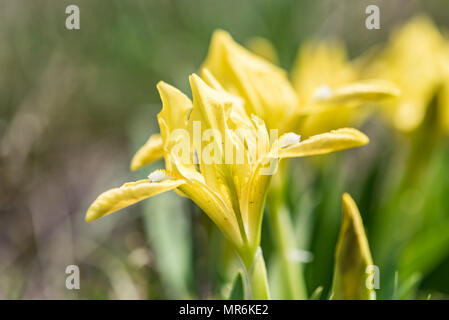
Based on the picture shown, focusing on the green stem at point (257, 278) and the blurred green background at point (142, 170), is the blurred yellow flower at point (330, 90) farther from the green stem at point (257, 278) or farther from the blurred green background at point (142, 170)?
the green stem at point (257, 278)

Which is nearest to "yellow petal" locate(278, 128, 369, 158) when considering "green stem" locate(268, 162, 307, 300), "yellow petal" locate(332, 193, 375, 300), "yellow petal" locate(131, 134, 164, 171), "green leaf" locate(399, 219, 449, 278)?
"yellow petal" locate(332, 193, 375, 300)

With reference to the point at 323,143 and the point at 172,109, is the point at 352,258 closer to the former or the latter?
the point at 323,143

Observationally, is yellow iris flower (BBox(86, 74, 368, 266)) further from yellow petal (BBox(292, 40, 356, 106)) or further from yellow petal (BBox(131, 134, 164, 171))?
Answer: yellow petal (BBox(292, 40, 356, 106))

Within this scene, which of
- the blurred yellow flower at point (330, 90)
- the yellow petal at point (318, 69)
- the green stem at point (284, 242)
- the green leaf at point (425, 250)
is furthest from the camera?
the yellow petal at point (318, 69)

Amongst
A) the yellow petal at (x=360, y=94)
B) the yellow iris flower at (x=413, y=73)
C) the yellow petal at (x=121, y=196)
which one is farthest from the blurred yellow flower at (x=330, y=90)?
the yellow petal at (x=121, y=196)

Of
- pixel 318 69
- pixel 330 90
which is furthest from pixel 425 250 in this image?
pixel 318 69
